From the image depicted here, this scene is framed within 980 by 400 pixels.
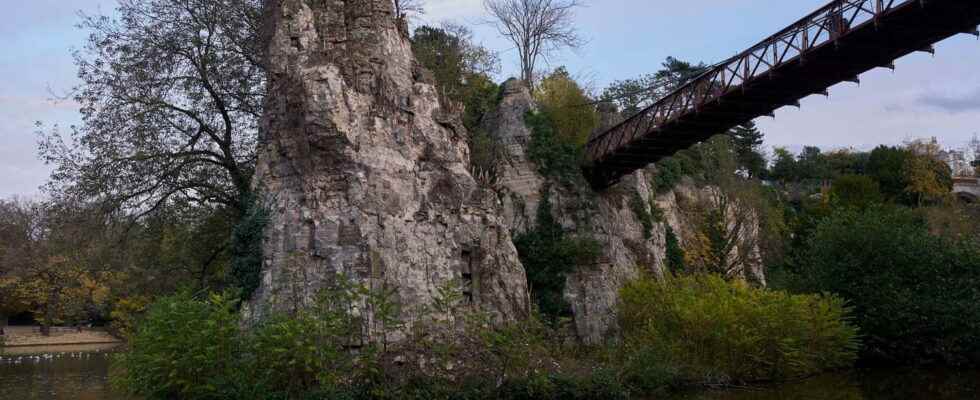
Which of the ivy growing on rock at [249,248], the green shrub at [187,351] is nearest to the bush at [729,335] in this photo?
the ivy growing on rock at [249,248]

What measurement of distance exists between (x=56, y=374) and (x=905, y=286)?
94.2 feet

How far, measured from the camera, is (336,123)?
17344 millimetres

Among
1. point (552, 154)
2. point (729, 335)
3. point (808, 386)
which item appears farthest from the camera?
point (552, 154)

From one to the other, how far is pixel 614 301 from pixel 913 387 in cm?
854

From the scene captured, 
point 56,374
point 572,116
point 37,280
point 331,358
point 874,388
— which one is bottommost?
point 874,388

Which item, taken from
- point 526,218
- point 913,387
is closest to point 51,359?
point 526,218

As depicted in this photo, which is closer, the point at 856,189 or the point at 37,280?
the point at 37,280

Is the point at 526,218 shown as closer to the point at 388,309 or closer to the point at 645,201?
the point at 645,201

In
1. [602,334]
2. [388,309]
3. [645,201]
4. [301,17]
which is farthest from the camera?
[645,201]

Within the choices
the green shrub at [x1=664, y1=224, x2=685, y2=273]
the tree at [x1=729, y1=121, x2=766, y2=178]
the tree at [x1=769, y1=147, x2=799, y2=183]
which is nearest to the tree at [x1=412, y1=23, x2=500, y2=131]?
the green shrub at [x1=664, y1=224, x2=685, y2=273]

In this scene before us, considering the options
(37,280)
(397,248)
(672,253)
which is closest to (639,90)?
(672,253)

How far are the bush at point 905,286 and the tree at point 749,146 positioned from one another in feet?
88.8

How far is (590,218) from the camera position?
1020 inches

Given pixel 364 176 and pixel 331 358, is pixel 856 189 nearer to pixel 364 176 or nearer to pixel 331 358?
pixel 364 176
